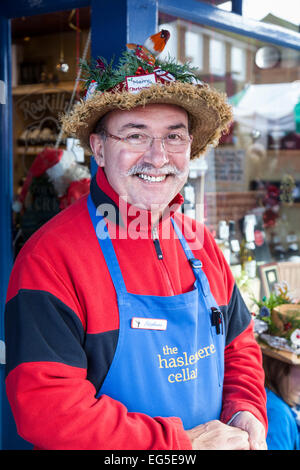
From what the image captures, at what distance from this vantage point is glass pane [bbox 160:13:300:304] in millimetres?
3094

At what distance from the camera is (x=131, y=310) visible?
4.69 ft

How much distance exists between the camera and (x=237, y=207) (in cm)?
354

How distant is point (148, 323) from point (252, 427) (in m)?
0.49

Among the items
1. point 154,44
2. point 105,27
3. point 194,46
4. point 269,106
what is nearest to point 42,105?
point 194,46

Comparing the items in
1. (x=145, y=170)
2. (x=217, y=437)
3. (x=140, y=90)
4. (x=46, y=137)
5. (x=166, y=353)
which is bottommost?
(x=217, y=437)

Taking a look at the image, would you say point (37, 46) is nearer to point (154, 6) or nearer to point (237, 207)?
point (237, 207)

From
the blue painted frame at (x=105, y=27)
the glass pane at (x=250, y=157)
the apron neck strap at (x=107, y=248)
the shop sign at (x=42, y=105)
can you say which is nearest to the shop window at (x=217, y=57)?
the glass pane at (x=250, y=157)

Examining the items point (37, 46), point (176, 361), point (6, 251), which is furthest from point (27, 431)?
point (37, 46)

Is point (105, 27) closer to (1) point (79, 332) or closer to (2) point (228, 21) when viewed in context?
(2) point (228, 21)

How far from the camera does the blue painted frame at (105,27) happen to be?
1.87 meters

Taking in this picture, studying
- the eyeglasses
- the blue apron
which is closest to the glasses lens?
the eyeglasses

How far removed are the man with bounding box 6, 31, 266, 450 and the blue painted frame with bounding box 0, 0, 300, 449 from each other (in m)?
0.30

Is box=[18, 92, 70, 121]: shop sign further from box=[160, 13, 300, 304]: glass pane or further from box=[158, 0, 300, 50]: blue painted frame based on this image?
box=[158, 0, 300, 50]: blue painted frame

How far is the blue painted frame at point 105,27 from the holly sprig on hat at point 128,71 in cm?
30
